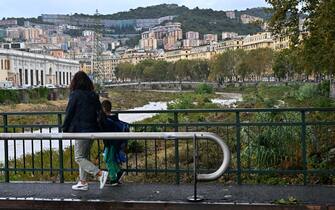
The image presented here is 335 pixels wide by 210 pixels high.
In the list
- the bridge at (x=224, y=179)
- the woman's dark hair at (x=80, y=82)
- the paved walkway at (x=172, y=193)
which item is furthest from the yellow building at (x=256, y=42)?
the woman's dark hair at (x=80, y=82)

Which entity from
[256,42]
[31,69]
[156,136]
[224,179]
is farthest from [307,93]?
[256,42]

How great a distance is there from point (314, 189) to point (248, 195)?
114 cm

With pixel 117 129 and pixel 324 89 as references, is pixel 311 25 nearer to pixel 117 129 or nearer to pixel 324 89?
pixel 117 129

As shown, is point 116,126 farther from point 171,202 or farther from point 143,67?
point 143,67

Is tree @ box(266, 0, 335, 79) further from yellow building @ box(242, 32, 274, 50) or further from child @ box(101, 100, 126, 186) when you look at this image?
yellow building @ box(242, 32, 274, 50)

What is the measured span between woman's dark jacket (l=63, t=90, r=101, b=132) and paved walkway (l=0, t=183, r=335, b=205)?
41.7 inches

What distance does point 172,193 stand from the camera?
8.35 m

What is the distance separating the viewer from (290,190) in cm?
839

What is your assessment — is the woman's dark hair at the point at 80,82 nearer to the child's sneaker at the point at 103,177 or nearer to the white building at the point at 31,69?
the child's sneaker at the point at 103,177

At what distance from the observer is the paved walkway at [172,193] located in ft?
25.8

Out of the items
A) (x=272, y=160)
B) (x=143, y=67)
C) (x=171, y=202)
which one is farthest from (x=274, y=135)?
(x=143, y=67)

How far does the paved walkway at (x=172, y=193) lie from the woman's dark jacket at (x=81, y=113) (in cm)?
106

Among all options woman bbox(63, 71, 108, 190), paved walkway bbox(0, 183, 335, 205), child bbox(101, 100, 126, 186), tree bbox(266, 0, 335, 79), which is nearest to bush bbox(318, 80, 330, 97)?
tree bbox(266, 0, 335, 79)

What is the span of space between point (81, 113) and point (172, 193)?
1895 millimetres
